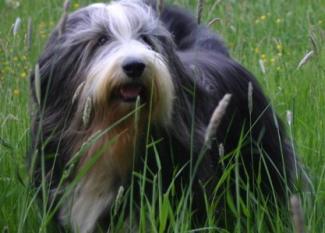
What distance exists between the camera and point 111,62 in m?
4.17

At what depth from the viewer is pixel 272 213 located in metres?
4.82

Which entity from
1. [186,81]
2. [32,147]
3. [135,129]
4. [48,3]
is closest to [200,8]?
[186,81]

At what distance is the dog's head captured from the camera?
4.15 m

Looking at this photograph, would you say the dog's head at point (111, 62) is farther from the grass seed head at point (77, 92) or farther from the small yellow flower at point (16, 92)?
the small yellow flower at point (16, 92)

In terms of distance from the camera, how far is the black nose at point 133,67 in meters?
4.11

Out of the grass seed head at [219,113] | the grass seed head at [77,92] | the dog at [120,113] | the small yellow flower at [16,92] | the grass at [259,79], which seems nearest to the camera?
the grass seed head at [219,113]

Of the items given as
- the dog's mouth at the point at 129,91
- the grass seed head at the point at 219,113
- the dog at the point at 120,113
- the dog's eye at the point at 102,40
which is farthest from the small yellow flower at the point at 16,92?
the grass seed head at the point at 219,113

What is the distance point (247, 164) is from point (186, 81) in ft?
2.31

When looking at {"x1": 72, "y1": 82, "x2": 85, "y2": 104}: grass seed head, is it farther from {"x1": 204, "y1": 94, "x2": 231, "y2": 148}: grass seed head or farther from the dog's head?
{"x1": 204, "y1": 94, "x2": 231, "y2": 148}: grass seed head

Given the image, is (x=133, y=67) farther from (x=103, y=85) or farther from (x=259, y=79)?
(x=259, y=79)

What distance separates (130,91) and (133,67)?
124mm

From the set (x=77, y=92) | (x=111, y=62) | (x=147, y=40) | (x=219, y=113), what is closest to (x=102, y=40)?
(x=147, y=40)

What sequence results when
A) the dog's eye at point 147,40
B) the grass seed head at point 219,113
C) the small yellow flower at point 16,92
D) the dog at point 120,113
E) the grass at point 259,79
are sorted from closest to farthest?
the grass seed head at point 219,113 < the dog at point 120,113 < the grass at point 259,79 < the dog's eye at point 147,40 < the small yellow flower at point 16,92

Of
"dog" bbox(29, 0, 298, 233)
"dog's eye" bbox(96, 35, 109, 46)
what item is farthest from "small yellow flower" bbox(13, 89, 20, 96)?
"dog's eye" bbox(96, 35, 109, 46)
